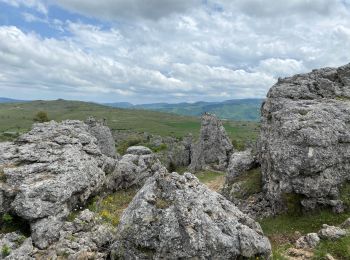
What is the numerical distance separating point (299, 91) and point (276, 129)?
28.1 ft

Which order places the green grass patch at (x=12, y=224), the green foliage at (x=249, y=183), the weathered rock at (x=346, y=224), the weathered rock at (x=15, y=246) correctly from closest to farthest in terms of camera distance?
1. the weathered rock at (x=15, y=246)
2. the green grass patch at (x=12, y=224)
3. the weathered rock at (x=346, y=224)
4. the green foliage at (x=249, y=183)

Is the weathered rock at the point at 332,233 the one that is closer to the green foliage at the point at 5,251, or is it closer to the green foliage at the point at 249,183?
the green foliage at the point at 249,183

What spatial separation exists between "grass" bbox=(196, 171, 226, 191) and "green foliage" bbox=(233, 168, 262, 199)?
1169cm

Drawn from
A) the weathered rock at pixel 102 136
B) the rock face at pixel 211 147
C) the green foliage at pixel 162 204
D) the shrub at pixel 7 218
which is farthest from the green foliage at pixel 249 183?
the weathered rock at pixel 102 136

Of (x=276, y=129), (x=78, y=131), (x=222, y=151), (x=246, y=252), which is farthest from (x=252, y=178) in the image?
(x=222, y=151)

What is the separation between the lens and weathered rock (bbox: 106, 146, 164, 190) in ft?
111

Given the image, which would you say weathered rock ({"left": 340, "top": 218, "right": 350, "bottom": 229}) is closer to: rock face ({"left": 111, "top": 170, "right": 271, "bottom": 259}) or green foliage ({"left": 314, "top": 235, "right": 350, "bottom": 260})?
green foliage ({"left": 314, "top": 235, "right": 350, "bottom": 260})

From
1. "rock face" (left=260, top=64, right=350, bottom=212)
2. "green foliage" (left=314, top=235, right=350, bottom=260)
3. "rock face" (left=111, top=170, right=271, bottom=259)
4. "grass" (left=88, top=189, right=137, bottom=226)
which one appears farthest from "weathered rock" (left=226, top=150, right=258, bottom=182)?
"rock face" (left=111, top=170, right=271, bottom=259)

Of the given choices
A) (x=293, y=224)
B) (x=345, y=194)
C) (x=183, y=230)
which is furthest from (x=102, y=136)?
(x=183, y=230)

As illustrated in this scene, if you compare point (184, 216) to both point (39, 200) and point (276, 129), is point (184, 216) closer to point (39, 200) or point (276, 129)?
point (39, 200)

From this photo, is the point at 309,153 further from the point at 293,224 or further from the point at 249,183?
the point at 249,183

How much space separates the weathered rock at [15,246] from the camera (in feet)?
58.5

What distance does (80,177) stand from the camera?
2436 cm

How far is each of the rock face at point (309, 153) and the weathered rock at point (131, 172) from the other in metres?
9.97
